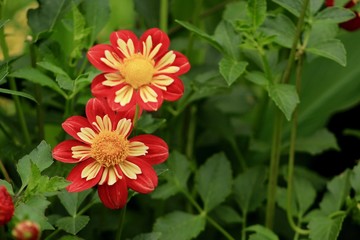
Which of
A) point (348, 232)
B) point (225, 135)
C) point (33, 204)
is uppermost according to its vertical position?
point (33, 204)

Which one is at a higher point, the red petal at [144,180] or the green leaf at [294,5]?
the green leaf at [294,5]

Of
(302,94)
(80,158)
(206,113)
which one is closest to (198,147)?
(206,113)

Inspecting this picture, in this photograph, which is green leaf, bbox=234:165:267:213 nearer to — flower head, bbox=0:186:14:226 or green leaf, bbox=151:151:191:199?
green leaf, bbox=151:151:191:199

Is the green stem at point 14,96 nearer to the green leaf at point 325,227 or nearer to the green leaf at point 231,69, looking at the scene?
the green leaf at point 231,69

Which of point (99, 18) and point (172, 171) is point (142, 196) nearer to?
point (172, 171)

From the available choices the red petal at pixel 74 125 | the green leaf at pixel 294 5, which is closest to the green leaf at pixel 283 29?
the green leaf at pixel 294 5

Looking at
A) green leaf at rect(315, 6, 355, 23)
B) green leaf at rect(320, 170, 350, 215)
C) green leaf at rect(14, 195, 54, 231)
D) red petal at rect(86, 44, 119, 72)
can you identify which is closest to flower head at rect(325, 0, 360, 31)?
green leaf at rect(315, 6, 355, 23)

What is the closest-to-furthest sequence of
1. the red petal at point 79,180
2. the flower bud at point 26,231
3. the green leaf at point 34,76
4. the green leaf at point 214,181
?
the flower bud at point 26,231 → the red petal at point 79,180 → the green leaf at point 34,76 → the green leaf at point 214,181

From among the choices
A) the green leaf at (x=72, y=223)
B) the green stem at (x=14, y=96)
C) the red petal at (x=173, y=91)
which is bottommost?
the green leaf at (x=72, y=223)
